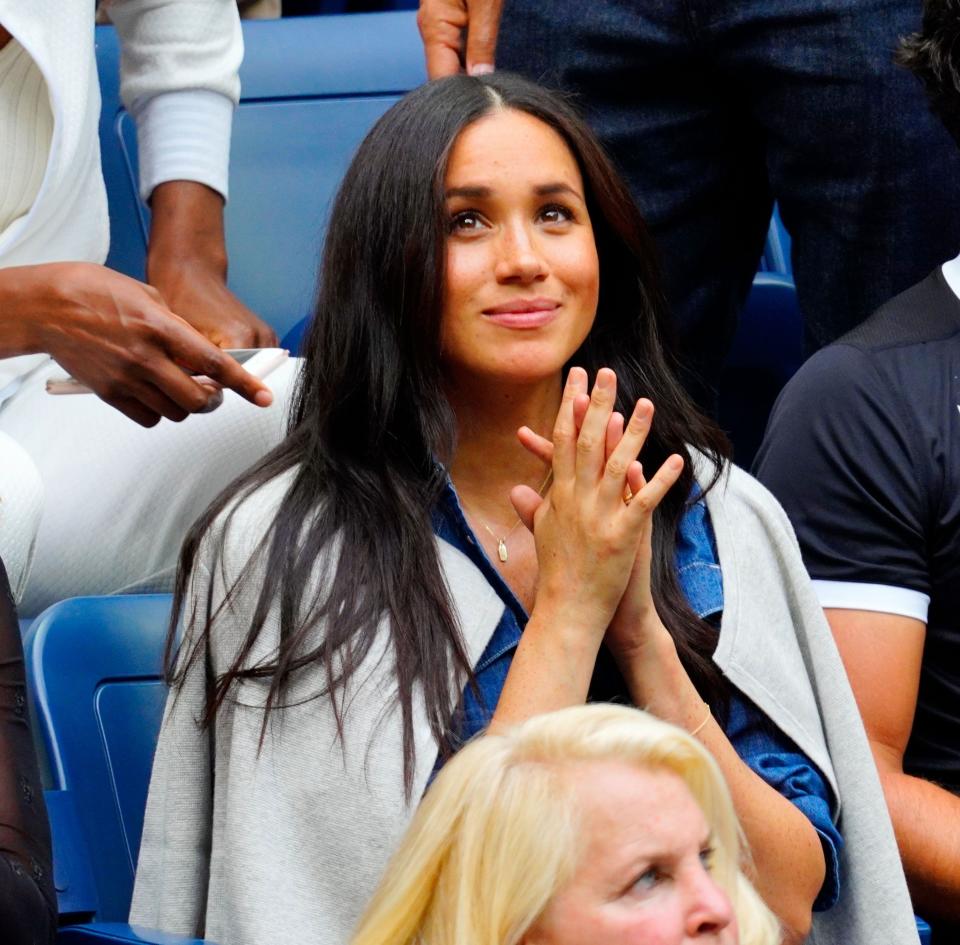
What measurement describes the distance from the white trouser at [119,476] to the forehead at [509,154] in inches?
17.6

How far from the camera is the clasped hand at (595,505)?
180cm

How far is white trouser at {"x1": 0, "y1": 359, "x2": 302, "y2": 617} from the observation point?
2.31 metres

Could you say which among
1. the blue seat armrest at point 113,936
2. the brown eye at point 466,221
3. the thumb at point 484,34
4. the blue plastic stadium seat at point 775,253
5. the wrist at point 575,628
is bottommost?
the blue seat armrest at point 113,936

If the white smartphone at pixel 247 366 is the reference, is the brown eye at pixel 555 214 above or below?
above

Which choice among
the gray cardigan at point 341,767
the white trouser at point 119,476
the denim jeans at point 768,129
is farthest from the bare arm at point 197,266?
the gray cardigan at point 341,767

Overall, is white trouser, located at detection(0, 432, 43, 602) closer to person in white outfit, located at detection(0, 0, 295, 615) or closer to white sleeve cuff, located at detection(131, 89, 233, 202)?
person in white outfit, located at detection(0, 0, 295, 615)

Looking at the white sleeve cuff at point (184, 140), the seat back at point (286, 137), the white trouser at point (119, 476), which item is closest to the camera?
the white trouser at point (119, 476)

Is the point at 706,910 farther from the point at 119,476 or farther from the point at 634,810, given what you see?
the point at 119,476

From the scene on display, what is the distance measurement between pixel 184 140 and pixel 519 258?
0.87 metres

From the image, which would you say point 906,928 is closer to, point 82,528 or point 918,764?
point 918,764

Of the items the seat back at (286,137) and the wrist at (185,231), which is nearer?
the wrist at (185,231)

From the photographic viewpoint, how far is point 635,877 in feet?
4.84

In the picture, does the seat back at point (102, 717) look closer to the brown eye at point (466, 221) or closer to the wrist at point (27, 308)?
the wrist at point (27, 308)

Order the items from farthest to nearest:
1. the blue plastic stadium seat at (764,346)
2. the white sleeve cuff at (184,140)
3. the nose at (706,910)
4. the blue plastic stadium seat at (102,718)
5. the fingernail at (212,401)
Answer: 1. the blue plastic stadium seat at (764,346)
2. the white sleeve cuff at (184,140)
3. the fingernail at (212,401)
4. the blue plastic stadium seat at (102,718)
5. the nose at (706,910)
